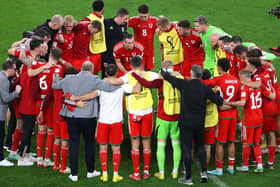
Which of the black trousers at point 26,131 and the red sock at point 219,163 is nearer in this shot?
the red sock at point 219,163

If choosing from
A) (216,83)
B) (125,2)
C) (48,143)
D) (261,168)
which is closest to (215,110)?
(216,83)

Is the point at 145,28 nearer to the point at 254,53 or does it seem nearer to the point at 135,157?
the point at 254,53

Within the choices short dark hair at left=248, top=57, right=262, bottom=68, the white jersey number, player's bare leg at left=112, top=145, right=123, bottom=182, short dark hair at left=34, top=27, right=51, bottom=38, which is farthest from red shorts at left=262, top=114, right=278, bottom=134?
short dark hair at left=34, top=27, right=51, bottom=38

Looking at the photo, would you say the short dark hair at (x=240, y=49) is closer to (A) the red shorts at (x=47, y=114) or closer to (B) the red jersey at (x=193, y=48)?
(B) the red jersey at (x=193, y=48)

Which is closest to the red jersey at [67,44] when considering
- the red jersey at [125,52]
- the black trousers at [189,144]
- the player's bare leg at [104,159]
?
the red jersey at [125,52]

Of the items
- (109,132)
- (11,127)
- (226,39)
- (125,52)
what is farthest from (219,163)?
(11,127)

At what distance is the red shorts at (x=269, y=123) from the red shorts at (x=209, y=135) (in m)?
1.13

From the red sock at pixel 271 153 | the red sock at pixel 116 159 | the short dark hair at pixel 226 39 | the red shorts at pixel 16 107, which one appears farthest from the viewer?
the short dark hair at pixel 226 39

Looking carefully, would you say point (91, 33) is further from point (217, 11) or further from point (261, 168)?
point (217, 11)

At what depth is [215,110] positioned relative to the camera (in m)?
9.63

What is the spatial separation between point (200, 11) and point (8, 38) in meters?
6.57

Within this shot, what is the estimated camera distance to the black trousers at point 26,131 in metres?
10.1

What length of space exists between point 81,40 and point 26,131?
9.61ft

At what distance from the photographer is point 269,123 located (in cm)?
1030
